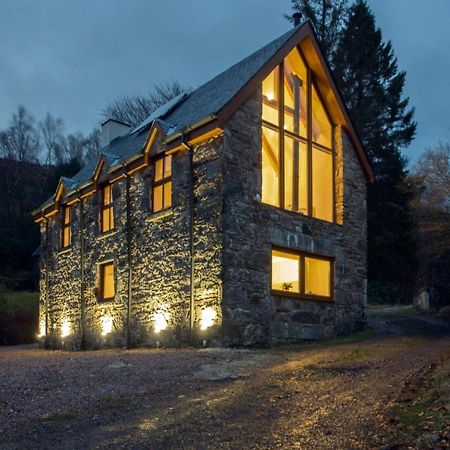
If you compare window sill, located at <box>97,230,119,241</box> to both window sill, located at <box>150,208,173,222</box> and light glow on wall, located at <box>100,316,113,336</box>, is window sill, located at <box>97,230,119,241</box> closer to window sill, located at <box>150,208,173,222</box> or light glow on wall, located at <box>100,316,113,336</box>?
window sill, located at <box>150,208,173,222</box>

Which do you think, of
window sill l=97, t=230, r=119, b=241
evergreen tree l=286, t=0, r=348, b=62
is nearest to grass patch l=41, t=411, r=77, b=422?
window sill l=97, t=230, r=119, b=241

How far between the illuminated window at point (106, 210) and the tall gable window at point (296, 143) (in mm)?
5773

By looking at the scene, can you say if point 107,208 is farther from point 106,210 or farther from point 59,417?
point 59,417

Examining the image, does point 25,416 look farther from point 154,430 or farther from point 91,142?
point 91,142

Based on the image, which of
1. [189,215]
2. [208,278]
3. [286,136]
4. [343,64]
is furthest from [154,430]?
[343,64]

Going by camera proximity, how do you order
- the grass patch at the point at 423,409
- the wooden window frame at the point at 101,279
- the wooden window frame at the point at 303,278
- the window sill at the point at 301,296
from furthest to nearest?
the wooden window frame at the point at 101,279, the wooden window frame at the point at 303,278, the window sill at the point at 301,296, the grass patch at the point at 423,409

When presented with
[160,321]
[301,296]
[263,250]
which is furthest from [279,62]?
[160,321]

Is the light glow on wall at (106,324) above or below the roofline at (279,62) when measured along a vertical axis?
below

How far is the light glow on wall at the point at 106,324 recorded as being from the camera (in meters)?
16.9

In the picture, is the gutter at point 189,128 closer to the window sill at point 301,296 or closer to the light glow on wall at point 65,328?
the window sill at point 301,296

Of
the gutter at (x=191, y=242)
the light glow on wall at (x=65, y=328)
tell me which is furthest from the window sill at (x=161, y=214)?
the light glow on wall at (x=65, y=328)

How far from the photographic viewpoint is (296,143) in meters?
15.7

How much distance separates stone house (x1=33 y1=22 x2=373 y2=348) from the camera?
1341 cm

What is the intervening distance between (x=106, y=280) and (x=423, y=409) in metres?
13.4
